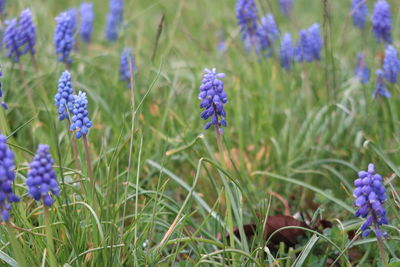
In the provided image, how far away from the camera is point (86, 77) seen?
5.15 m

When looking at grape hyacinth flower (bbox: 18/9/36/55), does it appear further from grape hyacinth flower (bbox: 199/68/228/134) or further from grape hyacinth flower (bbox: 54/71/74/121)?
grape hyacinth flower (bbox: 199/68/228/134)

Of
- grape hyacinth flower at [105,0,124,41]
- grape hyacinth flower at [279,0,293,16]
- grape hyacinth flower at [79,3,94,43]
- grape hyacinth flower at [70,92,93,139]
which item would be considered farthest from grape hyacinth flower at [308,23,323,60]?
grape hyacinth flower at [70,92,93,139]

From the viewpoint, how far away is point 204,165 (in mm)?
3070

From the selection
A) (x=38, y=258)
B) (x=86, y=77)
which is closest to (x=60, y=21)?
(x=86, y=77)

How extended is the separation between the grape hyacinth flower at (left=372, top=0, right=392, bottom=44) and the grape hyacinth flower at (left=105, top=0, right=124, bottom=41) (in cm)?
223

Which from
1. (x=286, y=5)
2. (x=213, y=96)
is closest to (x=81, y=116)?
(x=213, y=96)

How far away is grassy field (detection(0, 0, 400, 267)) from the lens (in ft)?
9.04

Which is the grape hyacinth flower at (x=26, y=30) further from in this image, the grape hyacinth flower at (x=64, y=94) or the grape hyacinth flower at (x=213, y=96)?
the grape hyacinth flower at (x=213, y=96)

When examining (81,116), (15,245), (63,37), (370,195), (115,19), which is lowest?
(370,195)

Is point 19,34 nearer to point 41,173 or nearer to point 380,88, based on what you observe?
point 41,173

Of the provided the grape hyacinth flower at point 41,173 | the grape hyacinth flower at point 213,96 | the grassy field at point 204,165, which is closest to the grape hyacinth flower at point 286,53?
the grassy field at point 204,165

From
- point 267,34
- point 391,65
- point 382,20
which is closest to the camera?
point 391,65

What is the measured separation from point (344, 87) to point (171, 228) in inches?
100.0

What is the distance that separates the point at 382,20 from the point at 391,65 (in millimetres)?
717
